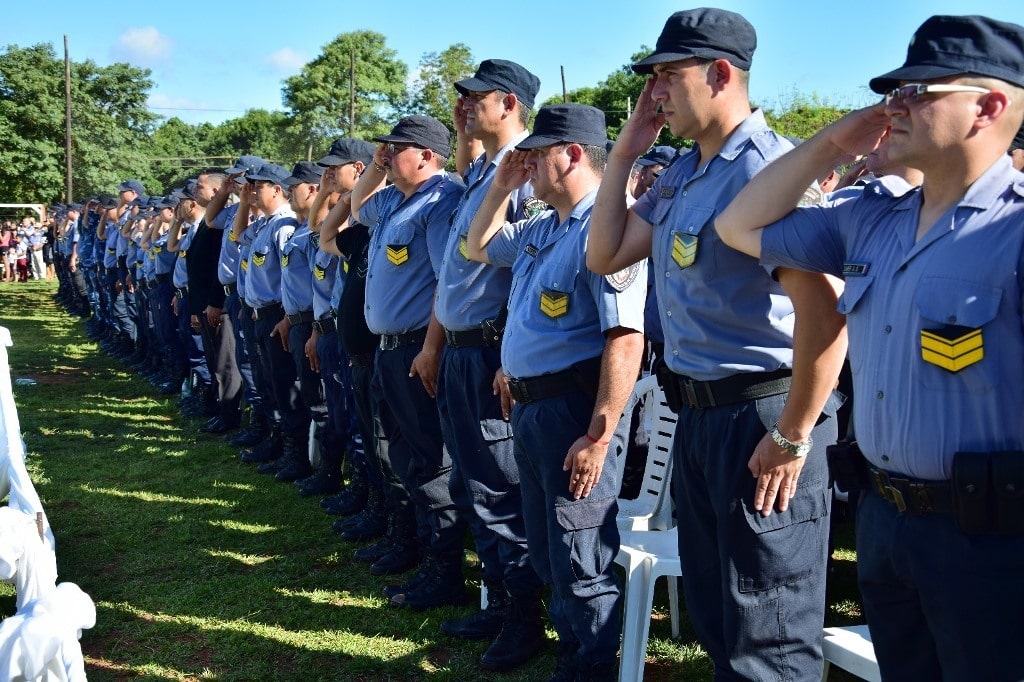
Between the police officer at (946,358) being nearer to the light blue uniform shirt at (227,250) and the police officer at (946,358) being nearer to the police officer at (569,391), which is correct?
the police officer at (569,391)

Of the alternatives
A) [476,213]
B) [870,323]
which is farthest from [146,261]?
[870,323]

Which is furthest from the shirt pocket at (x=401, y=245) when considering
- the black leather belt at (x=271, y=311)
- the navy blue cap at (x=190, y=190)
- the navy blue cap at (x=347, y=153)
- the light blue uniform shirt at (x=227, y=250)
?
the navy blue cap at (x=190, y=190)

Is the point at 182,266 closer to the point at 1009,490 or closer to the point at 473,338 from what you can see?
the point at 473,338

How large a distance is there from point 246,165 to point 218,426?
2.49 meters

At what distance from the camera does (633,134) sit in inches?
112

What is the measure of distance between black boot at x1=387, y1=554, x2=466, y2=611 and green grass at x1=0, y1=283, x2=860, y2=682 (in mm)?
72

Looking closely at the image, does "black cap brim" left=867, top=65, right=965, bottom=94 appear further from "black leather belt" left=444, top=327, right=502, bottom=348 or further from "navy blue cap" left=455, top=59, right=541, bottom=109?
"navy blue cap" left=455, top=59, right=541, bottom=109

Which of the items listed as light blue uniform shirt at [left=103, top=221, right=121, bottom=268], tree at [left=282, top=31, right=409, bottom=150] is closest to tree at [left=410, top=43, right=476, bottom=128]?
tree at [left=282, top=31, right=409, bottom=150]

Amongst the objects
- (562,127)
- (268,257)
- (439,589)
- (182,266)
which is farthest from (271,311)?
(562,127)

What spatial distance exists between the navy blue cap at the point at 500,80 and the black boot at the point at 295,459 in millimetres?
3878

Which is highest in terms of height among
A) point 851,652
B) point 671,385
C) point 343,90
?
point 343,90

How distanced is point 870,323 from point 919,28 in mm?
591

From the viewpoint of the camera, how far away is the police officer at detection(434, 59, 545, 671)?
4.00 meters

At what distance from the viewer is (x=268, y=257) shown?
7410 millimetres
